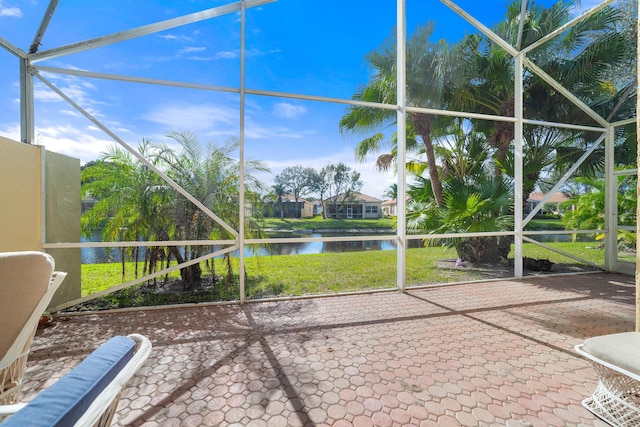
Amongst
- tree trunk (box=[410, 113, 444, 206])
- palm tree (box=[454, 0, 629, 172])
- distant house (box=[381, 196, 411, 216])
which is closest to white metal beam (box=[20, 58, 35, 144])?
distant house (box=[381, 196, 411, 216])

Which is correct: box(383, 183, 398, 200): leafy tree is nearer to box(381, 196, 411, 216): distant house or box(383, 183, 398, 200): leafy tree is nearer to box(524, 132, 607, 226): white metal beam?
box(381, 196, 411, 216): distant house

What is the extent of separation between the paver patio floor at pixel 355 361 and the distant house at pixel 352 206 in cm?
177

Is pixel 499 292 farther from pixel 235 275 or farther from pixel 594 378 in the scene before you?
pixel 235 275

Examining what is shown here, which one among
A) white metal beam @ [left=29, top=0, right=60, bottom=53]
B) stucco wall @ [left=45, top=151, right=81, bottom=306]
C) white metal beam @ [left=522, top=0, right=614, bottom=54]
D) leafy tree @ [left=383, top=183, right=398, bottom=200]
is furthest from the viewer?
leafy tree @ [left=383, top=183, right=398, bottom=200]

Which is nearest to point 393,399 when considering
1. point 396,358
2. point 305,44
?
point 396,358

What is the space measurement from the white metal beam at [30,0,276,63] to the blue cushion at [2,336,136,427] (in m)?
3.78

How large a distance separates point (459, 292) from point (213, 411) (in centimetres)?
377

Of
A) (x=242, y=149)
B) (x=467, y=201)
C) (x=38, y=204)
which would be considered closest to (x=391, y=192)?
(x=467, y=201)

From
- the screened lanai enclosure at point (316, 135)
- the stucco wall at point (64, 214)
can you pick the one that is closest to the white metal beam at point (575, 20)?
the screened lanai enclosure at point (316, 135)

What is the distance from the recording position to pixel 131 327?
2.97 m

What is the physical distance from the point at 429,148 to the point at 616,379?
539 cm

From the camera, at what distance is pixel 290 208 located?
182 inches

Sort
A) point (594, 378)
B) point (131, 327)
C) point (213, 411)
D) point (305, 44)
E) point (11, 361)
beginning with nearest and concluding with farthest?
1. point (11, 361)
2. point (213, 411)
3. point (594, 378)
4. point (131, 327)
5. point (305, 44)

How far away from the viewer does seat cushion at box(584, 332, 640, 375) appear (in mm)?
1562
